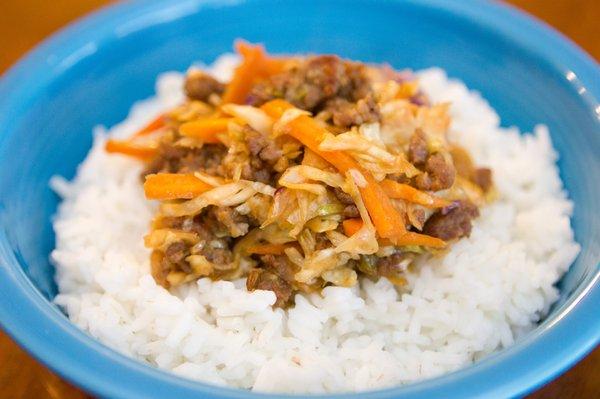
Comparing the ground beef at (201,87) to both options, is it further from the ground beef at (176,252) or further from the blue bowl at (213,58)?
the ground beef at (176,252)

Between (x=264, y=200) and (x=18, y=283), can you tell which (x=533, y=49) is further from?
(x=18, y=283)

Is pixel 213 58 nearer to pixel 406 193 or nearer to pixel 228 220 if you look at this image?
pixel 228 220

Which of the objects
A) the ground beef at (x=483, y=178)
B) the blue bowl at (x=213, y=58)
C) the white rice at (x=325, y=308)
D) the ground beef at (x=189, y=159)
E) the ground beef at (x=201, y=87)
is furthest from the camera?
the ground beef at (x=201, y=87)

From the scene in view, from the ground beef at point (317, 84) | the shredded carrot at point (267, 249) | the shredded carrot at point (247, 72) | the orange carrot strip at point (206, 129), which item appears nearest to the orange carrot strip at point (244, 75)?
the shredded carrot at point (247, 72)

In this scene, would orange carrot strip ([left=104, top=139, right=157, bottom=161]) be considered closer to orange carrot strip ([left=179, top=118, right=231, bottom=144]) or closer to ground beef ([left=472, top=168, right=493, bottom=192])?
orange carrot strip ([left=179, top=118, right=231, bottom=144])

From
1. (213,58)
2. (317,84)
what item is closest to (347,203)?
(317,84)
